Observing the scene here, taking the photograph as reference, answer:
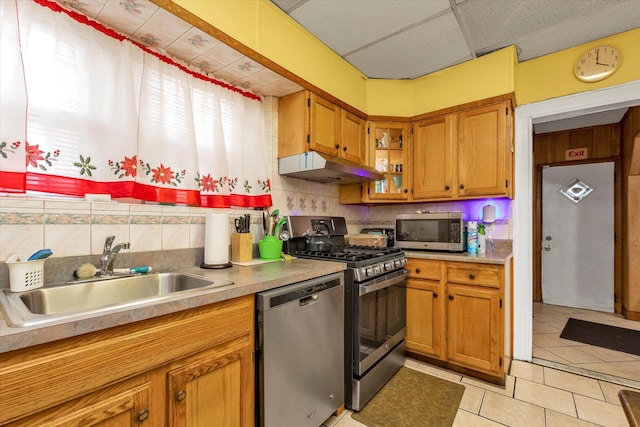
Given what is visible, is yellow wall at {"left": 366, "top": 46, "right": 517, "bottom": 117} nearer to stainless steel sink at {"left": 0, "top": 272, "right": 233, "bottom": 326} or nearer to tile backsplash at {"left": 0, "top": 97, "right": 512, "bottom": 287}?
tile backsplash at {"left": 0, "top": 97, "right": 512, "bottom": 287}

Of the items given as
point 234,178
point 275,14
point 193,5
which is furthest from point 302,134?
point 193,5

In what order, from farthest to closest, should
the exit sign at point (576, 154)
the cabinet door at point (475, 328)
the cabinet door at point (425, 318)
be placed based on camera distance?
the exit sign at point (576, 154) < the cabinet door at point (425, 318) < the cabinet door at point (475, 328)

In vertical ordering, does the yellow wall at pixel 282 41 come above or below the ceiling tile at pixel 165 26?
above

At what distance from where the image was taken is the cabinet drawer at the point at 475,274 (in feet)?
6.89

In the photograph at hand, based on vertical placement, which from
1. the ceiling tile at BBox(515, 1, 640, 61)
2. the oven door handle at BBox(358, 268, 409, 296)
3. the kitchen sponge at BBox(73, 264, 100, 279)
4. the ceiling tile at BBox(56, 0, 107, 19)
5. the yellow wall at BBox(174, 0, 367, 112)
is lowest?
the oven door handle at BBox(358, 268, 409, 296)

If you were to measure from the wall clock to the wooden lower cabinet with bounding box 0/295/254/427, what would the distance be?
2983mm

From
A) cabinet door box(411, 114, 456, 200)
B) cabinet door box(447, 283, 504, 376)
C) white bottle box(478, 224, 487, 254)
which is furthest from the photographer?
cabinet door box(411, 114, 456, 200)

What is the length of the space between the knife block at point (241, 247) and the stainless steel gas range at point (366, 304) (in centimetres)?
40

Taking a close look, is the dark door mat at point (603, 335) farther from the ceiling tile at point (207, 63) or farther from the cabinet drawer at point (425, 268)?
the ceiling tile at point (207, 63)

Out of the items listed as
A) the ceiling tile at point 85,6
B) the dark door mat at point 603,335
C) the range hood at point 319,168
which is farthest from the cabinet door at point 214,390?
the dark door mat at point 603,335

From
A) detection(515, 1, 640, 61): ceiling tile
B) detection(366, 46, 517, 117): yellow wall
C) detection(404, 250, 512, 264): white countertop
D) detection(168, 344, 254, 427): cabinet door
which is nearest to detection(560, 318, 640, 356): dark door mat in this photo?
detection(404, 250, 512, 264): white countertop

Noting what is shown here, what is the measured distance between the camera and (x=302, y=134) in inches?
87.9

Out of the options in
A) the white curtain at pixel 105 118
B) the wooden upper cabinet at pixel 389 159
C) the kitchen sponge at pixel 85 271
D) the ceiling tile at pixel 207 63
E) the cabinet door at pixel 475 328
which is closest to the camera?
the white curtain at pixel 105 118

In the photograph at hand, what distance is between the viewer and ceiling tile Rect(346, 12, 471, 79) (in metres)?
2.15
